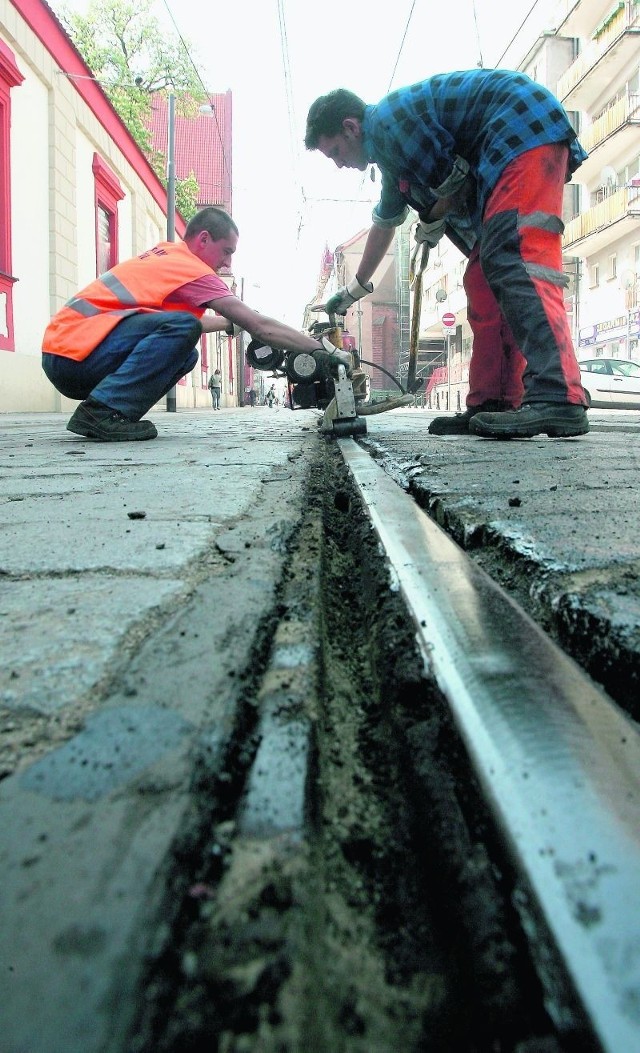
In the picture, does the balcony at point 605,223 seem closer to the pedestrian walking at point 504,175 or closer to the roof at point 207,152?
the roof at point 207,152

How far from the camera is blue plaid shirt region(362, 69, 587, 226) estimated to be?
275 centimetres

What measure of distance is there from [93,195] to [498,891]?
44.3 ft

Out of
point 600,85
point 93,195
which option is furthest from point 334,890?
point 600,85

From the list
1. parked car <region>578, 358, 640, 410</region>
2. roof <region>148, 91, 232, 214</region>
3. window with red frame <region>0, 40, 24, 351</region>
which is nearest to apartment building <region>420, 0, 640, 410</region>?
parked car <region>578, 358, 640, 410</region>

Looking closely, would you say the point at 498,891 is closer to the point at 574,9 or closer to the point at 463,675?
the point at 463,675

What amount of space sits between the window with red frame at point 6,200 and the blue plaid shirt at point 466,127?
21.6ft

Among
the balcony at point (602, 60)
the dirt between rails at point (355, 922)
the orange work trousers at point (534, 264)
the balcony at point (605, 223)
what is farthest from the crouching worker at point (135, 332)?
the balcony at point (602, 60)

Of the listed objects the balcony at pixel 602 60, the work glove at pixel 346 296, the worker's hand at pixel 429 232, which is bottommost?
the work glove at pixel 346 296

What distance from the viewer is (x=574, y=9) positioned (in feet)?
70.5

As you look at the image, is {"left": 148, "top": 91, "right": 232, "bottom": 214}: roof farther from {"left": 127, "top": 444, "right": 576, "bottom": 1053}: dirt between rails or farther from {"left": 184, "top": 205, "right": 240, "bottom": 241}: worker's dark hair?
{"left": 127, "top": 444, "right": 576, "bottom": 1053}: dirt between rails

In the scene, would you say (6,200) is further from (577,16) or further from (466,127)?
(577,16)

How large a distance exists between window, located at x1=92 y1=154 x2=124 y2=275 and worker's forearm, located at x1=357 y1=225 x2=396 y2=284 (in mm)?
9439

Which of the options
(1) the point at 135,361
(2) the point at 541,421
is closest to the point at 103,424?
(1) the point at 135,361

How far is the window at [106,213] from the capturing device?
12117mm
